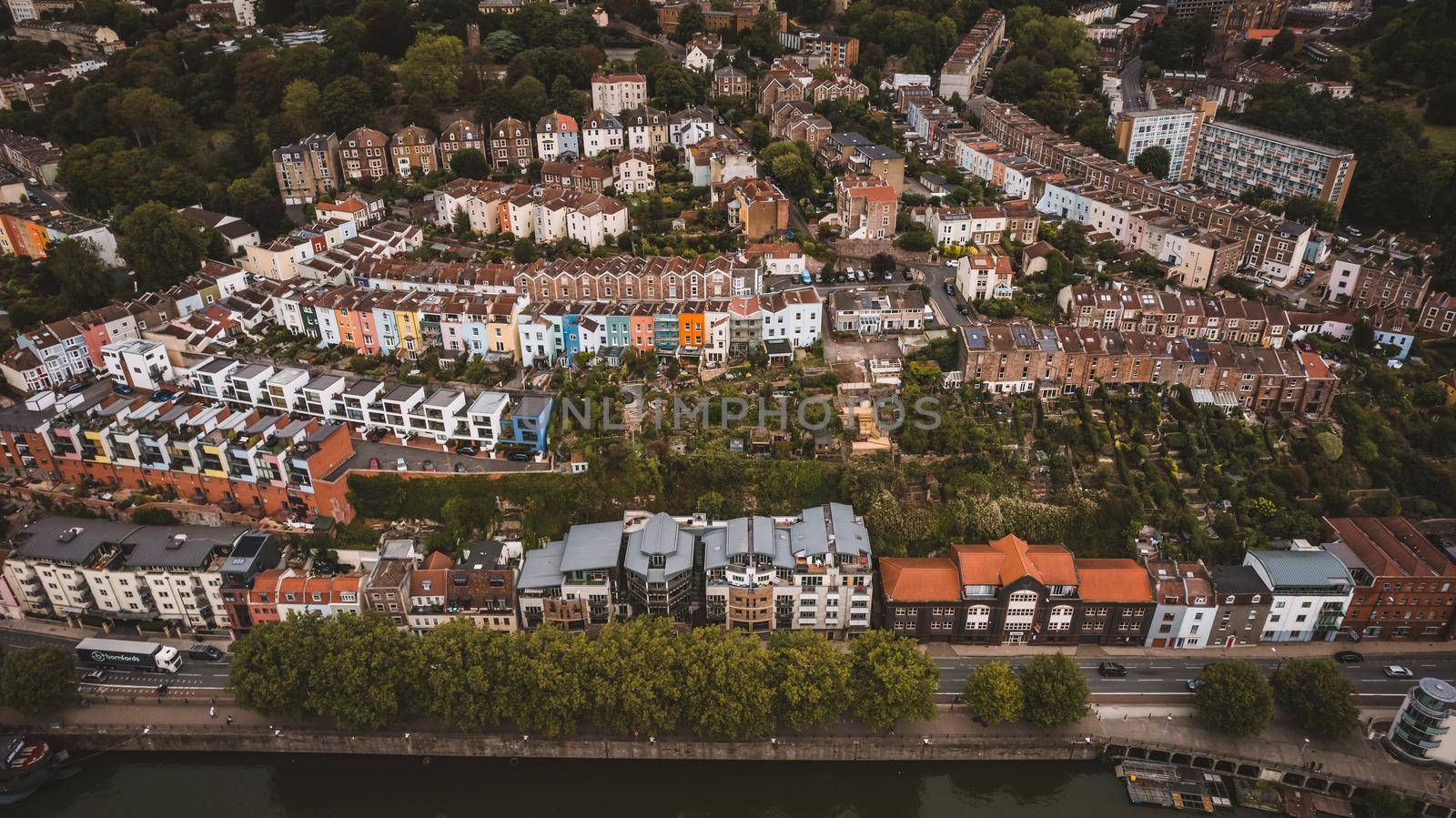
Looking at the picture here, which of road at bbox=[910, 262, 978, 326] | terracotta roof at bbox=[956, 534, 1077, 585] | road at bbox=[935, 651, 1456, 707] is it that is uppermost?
road at bbox=[910, 262, 978, 326]

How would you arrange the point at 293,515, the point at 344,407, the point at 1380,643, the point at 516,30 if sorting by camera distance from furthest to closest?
the point at 516,30 → the point at 344,407 → the point at 293,515 → the point at 1380,643

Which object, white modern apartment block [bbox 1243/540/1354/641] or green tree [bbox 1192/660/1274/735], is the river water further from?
white modern apartment block [bbox 1243/540/1354/641]

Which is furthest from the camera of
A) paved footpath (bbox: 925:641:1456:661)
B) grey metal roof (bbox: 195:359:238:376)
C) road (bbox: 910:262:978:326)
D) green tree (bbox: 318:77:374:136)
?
green tree (bbox: 318:77:374:136)

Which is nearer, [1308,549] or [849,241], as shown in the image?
[1308,549]

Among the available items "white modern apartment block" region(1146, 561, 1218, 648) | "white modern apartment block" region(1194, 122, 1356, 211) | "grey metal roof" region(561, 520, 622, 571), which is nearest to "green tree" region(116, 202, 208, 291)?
"grey metal roof" region(561, 520, 622, 571)

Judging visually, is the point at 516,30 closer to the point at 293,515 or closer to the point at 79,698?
the point at 293,515

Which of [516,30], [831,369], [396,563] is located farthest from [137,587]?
[516,30]
